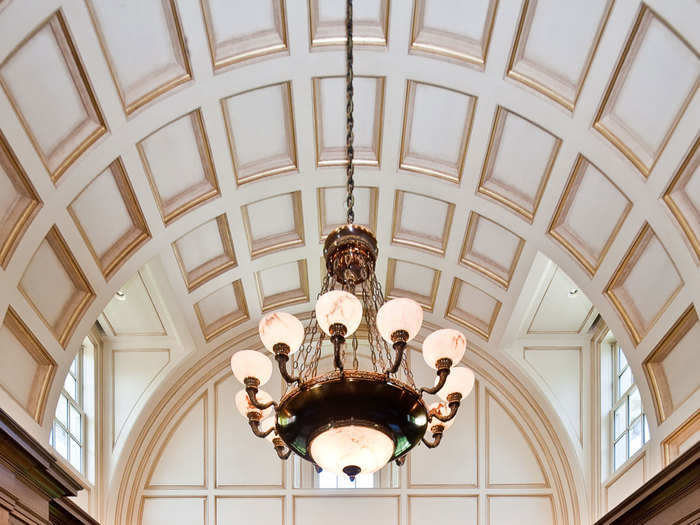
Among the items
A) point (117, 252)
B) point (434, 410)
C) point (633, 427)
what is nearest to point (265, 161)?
point (117, 252)

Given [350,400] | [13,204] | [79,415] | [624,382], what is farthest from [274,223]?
[350,400]

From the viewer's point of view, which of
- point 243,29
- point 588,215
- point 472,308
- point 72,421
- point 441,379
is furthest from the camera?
point 472,308

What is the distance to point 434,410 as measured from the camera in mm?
5184

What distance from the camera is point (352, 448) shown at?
4.18m

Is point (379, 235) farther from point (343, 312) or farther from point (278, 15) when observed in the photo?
point (343, 312)

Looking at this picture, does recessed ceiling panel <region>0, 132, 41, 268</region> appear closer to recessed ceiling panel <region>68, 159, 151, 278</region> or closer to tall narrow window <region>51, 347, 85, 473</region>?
recessed ceiling panel <region>68, 159, 151, 278</region>

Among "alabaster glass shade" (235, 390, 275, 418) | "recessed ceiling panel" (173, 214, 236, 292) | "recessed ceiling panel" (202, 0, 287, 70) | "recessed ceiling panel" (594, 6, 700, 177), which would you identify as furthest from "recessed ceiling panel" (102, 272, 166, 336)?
"recessed ceiling panel" (594, 6, 700, 177)

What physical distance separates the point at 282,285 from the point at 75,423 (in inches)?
95.5

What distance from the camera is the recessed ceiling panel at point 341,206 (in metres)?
7.70

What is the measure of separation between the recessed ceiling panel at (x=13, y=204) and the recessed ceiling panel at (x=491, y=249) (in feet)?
12.1

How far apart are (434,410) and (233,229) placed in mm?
3237

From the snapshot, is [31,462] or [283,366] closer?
[283,366]

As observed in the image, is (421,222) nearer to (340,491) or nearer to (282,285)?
(282,285)

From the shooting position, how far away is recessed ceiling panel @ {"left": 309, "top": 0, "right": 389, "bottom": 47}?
18.9 ft
